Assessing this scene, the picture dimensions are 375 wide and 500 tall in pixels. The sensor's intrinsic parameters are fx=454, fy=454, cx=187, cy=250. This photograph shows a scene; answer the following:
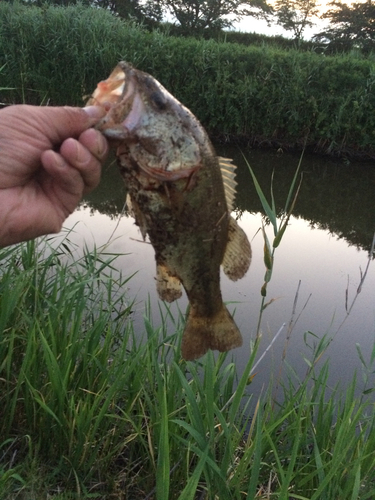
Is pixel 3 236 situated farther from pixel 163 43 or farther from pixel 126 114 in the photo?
pixel 163 43

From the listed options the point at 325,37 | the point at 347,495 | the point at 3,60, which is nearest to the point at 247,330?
the point at 347,495

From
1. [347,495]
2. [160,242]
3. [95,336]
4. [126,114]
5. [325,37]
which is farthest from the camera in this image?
[325,37]

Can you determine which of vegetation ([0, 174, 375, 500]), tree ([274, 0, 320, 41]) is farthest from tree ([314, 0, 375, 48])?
vegetation ([0, 174, 375, 500])

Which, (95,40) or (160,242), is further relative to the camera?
(95,40)

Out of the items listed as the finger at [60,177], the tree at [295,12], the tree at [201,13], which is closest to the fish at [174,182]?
the finger at [60,177]

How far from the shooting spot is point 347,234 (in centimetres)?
771

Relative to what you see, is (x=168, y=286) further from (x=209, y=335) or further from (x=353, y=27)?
(x=353, y=27)

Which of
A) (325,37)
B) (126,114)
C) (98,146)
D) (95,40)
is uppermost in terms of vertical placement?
(325,37)

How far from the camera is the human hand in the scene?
5.67 feet

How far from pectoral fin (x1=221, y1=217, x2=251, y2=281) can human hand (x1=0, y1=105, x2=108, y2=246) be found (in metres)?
0.63

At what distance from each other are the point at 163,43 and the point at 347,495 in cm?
1111

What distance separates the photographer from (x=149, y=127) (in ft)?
5.47

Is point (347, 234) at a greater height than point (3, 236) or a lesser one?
lesser

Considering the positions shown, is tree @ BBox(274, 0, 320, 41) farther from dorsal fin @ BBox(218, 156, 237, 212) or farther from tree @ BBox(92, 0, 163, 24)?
dorsal fin @ BBox(218, 156, 237, 212)
